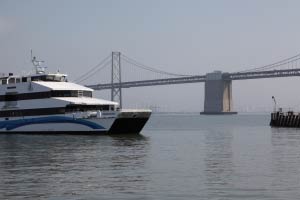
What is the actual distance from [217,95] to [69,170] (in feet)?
424

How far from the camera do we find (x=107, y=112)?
4253cm

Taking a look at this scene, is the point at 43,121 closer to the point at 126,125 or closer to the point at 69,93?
the point at 69,93

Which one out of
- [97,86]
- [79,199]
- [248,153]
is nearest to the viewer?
[79,199]

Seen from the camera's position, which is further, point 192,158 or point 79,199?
point 192,158

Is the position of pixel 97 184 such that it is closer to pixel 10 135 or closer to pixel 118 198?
pixel 118 198

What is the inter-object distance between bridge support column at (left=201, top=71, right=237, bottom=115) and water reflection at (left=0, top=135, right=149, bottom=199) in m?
111

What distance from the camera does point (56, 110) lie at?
44406 mm

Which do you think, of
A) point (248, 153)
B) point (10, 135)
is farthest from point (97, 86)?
point (248, 153)

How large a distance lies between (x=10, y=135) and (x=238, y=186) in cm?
3366

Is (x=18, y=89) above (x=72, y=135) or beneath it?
above

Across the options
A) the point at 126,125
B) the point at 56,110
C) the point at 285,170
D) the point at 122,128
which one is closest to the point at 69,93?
the point at 56,110

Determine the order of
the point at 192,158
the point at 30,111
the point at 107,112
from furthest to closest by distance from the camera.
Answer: the point at 30,111 → the point at 107,112 → the point at 192,158

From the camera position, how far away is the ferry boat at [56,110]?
43312mm

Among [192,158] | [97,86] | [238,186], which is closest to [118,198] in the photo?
Result: [238,186]
